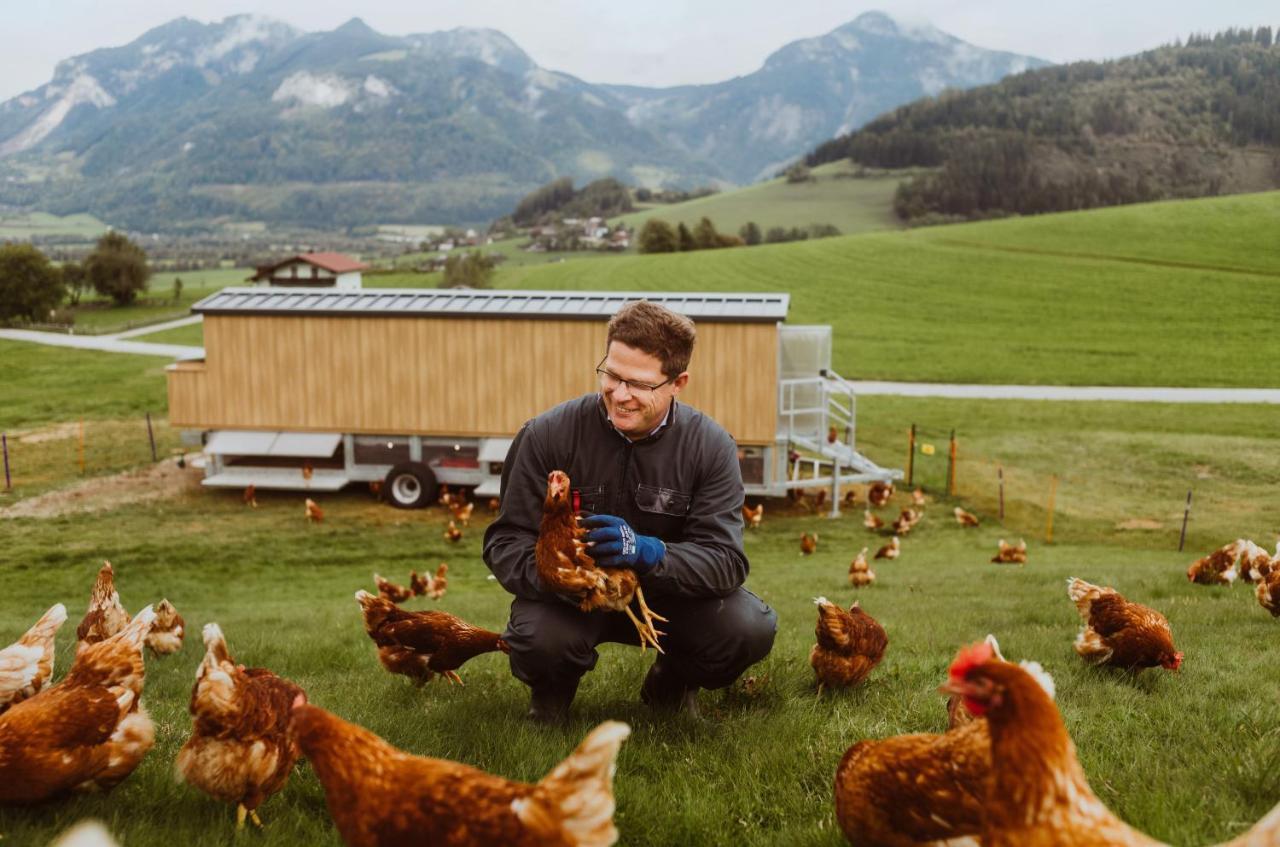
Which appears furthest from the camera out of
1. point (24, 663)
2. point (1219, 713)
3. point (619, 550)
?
point (24, 663)

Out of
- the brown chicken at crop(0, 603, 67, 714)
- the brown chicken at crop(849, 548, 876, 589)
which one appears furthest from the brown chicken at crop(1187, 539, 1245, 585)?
the brown chicken at crop(0, 603, 67, 714)

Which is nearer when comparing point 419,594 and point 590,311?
point 419,594

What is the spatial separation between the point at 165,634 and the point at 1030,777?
7.66 meters

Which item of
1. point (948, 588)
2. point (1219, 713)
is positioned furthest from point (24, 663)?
point (948, 588)

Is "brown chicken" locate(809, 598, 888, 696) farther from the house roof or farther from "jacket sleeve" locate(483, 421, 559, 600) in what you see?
the house roof

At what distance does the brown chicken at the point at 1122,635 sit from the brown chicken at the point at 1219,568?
4.69m

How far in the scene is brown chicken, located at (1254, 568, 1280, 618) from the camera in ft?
24.7

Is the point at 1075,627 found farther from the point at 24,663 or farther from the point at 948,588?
the point at 24,663

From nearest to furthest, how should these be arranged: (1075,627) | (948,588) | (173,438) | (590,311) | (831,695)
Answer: (831,695), (1075,627), (948,588), (590,311), (173,438)

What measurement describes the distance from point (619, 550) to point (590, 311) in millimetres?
14748

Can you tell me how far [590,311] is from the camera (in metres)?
18.6

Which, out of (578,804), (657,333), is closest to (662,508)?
(657,333)

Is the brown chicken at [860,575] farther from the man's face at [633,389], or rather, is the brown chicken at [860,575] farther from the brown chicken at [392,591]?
the man's face at [633,389]

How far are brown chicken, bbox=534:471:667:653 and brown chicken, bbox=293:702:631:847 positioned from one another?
4.68ft
